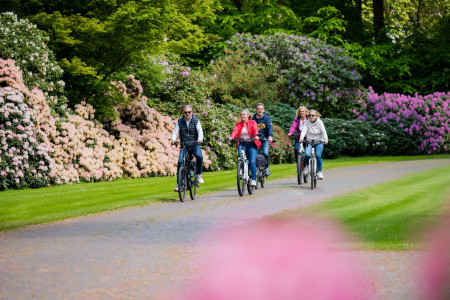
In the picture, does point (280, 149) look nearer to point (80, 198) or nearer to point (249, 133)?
point (249, 133)

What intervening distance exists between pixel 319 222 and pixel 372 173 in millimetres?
11316

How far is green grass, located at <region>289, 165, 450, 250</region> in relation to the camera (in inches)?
358

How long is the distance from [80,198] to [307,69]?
21711 millimetres

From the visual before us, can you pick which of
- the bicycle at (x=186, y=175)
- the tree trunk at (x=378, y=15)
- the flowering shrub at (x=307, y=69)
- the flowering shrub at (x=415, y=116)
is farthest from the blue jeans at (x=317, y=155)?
Result: the tree trunk at (x=378, y=15)

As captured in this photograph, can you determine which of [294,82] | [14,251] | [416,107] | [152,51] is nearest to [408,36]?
[416,107]

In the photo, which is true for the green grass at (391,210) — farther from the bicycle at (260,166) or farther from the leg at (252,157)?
the bicycle at (260,166)

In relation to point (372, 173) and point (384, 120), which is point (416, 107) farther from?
point (372, 173)

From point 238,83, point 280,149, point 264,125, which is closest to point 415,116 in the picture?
point 238,83

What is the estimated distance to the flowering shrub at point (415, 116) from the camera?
116 ft

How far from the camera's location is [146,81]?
81.6 ft

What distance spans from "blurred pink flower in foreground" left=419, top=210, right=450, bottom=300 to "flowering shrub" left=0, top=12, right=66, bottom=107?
1333 cm

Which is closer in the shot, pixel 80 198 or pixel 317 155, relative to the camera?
pixel 80 198

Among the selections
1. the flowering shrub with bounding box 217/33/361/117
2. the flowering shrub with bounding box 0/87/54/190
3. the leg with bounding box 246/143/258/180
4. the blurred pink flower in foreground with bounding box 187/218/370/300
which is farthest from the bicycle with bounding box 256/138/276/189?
the flowering shrub with bounding box 217/33/361/117

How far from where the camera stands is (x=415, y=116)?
35.5m
